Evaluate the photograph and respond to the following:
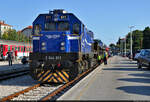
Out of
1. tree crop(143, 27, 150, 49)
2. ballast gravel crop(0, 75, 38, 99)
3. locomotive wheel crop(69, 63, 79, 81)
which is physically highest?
tree crop(143, 27, 150, 49)

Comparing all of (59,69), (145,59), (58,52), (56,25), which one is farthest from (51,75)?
(145,59)

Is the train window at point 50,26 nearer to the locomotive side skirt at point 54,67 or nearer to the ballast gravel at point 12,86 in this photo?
the locomotive side skirt at point 54,67

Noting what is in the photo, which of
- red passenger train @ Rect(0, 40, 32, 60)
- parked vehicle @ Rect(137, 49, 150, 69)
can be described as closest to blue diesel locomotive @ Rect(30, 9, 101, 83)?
parked vehicle @ Rect(137, 49, 150, 69)

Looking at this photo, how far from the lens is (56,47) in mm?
11766

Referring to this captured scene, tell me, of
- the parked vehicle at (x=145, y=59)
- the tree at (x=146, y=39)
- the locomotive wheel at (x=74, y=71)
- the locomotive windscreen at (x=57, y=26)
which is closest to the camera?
the locomotive wheel at (x=74, y=71)

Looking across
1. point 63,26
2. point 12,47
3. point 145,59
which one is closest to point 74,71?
point 63,26

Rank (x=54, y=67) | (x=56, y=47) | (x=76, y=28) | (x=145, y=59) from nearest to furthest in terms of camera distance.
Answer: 1. (x=54, y=67)
2. (x=56, y=47)
3. (x=76, y=28)
4. (x=145, y=59)

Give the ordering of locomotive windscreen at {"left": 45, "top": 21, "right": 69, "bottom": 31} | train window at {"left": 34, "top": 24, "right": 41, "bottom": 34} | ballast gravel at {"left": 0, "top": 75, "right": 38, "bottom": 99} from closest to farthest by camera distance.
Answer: ballast gravel at {"left": 0, "top": 75, "right": 38, "bottom": 99} → locomotive windscreen at {"left": 45, "top": 21, "right": 69, "bottom": 31} → train window at {"left": 34, "top": 24, "right": 41, "bottom": 34}

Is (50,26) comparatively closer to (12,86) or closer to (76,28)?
(76,28)

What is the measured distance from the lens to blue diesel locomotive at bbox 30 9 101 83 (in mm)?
11023

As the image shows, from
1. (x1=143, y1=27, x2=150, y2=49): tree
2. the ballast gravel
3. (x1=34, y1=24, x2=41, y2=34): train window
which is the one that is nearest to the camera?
the ballast gravel

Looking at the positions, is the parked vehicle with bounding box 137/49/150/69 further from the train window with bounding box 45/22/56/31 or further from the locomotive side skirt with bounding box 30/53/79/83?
the train window with bounding box 45/22/56/31

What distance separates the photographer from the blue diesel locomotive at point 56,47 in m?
11.0

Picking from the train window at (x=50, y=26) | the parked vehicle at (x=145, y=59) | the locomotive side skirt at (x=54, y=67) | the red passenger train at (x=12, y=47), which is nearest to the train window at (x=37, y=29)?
the train window at (x=50, y=26)
